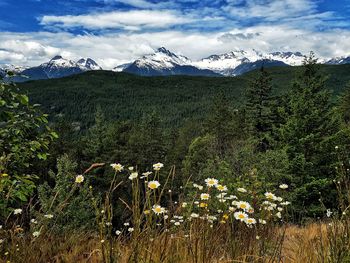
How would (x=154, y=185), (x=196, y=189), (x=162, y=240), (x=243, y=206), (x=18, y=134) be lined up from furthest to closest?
(x=196, y=189)
(x=18, y=134)
(x=243, y=206)
(x=162, y=240)
(x=154, y=185)

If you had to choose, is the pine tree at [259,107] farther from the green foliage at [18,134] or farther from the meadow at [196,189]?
the green foliage at [18,134]

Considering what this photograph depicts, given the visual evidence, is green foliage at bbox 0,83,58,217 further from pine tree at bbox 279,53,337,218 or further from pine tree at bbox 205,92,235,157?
pine tree at bbox 205,92,235,157

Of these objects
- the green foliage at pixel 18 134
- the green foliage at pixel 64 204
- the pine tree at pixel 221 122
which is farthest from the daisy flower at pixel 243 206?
the pine tree at pixel 221 122

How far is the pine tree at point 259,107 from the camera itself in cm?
3666

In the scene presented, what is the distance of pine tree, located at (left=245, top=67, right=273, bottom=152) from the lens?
36656 mm

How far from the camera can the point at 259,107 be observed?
37.4 meters

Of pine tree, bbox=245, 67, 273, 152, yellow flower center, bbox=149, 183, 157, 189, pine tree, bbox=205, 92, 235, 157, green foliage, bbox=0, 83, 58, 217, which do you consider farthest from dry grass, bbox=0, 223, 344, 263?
pine tree, bbox=205, 92, 235, 157

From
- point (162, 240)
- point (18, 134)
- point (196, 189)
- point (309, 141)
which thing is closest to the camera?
point (162, 240)

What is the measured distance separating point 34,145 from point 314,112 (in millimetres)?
22510

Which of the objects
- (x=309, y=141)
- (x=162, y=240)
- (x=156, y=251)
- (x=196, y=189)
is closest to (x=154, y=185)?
(x=156, y=251)

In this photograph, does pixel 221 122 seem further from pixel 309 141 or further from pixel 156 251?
pixel 156 251

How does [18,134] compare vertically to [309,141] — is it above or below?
above

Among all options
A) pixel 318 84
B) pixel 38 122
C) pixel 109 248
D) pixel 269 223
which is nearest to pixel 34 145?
pixel 38 122

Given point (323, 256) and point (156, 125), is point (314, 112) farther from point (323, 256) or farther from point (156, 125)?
point (156, 125)
